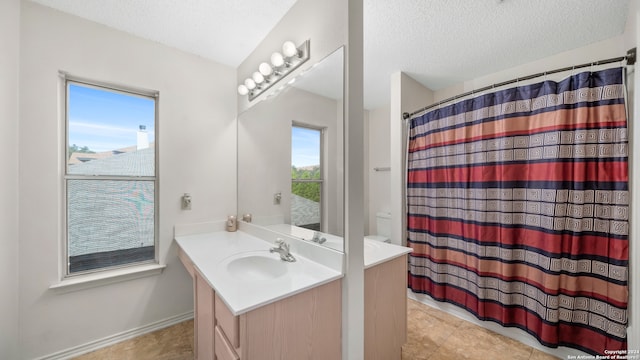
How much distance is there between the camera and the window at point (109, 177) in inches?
68.1

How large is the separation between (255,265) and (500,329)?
201 centimetres

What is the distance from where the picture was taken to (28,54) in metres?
1.52

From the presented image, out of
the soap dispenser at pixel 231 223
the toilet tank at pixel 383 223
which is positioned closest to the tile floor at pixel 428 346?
the soap dispenser at pixel 231 223

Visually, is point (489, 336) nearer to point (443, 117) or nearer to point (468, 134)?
point (468, 134)

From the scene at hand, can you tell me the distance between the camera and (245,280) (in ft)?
3.96

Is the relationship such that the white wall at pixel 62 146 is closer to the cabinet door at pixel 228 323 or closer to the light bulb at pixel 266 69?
the light bulb at pixel 266 69

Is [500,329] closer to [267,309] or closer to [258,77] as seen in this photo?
[267,309]

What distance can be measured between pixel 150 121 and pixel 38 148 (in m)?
0.68

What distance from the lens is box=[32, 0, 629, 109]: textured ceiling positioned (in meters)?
1.54

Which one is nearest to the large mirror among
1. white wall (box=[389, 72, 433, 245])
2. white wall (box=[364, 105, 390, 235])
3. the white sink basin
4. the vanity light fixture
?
the vanity light fixture

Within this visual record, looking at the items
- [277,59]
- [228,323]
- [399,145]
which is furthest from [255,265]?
[399,145]

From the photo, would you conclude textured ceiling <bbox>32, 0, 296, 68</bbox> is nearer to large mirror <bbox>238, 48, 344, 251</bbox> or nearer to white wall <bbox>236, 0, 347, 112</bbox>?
white wall <bbox>236, 0, 347, 112</bbox>

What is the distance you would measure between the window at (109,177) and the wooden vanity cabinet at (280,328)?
3.51 ft

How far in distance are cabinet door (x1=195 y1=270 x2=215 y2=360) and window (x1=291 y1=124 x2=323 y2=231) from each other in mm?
654
